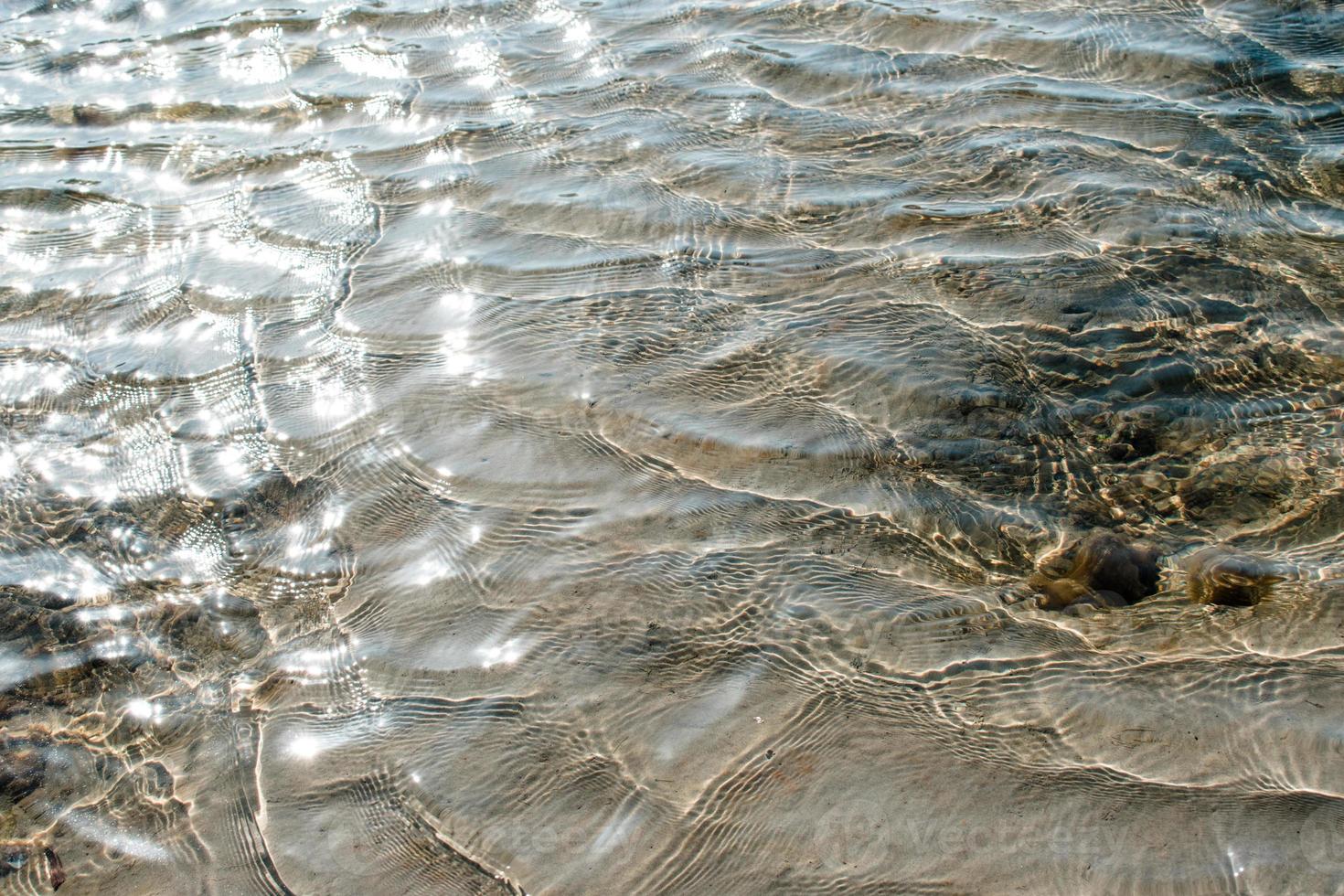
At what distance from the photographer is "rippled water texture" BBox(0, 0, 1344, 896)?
194 cm

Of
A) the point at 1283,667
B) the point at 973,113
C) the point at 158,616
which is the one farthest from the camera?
the point at 973,113

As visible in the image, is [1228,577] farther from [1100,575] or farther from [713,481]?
[713,481]

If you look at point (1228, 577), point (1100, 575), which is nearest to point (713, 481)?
point (1100, 575)

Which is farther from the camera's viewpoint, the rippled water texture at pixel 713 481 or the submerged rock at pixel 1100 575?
the submerged rock at pixel 1100 575

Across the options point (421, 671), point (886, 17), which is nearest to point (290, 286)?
point (421, 671)

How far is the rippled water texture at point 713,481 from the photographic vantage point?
194 centimetres

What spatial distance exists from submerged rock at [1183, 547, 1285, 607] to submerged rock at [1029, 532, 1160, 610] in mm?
76

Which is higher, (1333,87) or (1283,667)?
(1333,87)

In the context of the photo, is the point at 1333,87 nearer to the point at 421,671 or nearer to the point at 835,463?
the point at 835,463

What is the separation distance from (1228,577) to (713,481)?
43.8 inches

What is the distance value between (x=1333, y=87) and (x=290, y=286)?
3.56 metres

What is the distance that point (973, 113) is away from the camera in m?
3.85

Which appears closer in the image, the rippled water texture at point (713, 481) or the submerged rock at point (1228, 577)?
the rippled water texture at point (713, 481)

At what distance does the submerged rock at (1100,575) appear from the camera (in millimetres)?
2211
